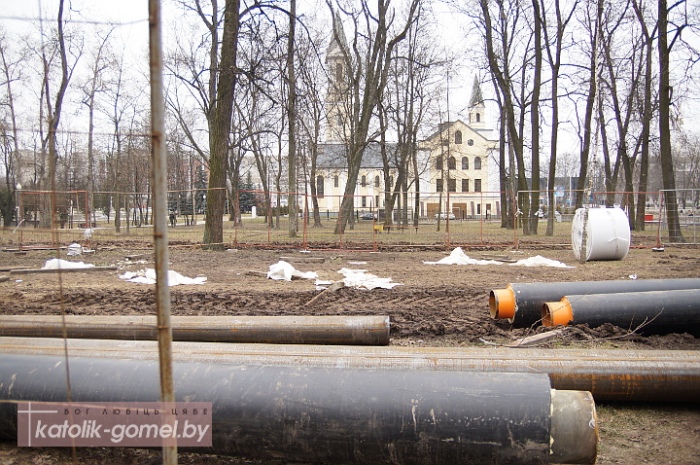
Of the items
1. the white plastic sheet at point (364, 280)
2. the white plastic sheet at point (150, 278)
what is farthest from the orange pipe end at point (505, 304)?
the white plastic sheet at point (150, 278)

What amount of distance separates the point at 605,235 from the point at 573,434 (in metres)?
10.9

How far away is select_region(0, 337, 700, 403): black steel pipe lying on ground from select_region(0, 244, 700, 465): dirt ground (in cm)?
21

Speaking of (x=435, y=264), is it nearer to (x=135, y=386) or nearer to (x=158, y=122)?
(x=135, y=386)

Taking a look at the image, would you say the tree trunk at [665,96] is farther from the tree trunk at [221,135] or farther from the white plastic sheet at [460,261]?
the tree trunk at [221,135]

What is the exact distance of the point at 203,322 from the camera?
520 cm

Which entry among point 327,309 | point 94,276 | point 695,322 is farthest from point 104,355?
point 94,276

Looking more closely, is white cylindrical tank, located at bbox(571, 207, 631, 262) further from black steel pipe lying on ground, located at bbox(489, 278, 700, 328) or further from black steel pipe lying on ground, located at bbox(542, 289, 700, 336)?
black steel pipe lying on ground, located at bbox(542, 289, 700, 336)

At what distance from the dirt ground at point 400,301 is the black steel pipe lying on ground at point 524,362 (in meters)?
0.21

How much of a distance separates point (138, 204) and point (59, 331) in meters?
11.4

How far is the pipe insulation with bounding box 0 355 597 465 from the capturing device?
106 inches

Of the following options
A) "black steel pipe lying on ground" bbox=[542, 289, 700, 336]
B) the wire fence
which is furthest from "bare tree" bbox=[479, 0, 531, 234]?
"black steel pipe lying on ground" bbox=[542, 289, 700, 336]

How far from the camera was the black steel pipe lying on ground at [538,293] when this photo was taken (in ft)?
20.0

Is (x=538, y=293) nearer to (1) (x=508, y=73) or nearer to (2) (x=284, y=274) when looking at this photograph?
(2) (x=284, y=274)

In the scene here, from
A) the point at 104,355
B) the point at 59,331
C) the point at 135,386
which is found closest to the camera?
the point at 135,386
